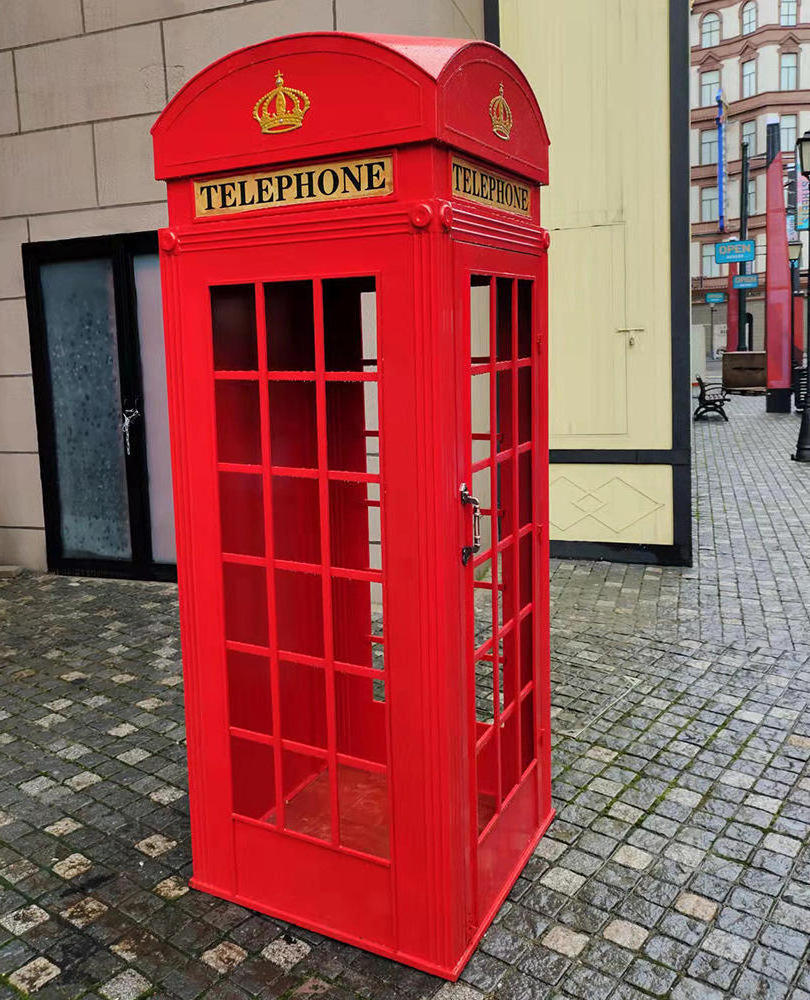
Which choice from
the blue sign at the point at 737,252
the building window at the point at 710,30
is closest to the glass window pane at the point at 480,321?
the blue sign at the point at 737,252

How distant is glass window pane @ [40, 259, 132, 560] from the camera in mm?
7566

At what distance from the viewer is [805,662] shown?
5547 mm

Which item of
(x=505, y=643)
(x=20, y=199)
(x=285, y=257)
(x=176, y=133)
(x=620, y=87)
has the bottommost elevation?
(x=505, y=643)

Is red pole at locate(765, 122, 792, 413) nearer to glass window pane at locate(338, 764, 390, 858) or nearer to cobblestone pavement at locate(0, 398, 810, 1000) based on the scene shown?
cobblestone pavement at locate(0, 398, 810, 1000)

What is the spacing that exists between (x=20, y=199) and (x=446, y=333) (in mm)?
6283

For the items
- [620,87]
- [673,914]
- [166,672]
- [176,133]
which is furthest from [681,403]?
[176,133]

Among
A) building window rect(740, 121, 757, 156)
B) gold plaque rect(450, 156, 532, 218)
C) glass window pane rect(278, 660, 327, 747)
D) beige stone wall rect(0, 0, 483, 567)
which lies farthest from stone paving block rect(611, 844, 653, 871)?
building window rect(740, 121, 757, 156)

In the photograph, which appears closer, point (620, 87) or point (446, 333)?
point (446, 333)

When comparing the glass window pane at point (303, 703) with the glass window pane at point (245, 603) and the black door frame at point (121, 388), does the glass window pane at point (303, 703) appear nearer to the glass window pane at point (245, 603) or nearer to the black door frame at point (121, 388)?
the glass window pane at point (245, 603)

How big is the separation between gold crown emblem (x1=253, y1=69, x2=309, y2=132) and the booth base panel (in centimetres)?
227

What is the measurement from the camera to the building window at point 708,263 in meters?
48.5

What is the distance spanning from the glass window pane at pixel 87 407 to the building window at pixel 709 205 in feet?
151

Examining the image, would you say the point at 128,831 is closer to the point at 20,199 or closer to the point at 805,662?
the point at 805,662

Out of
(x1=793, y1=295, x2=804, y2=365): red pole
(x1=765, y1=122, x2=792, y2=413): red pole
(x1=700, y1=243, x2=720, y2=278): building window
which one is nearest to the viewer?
(x1=765, y1=122, x2=792, y2=413): red pole
